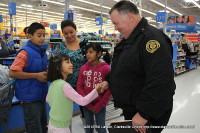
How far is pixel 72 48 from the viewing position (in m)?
2.19

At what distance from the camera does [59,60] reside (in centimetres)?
172

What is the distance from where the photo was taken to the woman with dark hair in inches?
82.8

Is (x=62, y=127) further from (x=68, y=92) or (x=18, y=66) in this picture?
(x=18, y=66)

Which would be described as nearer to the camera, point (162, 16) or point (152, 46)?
point (152, 46)

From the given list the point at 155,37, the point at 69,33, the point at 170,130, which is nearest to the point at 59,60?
the point at 69,33

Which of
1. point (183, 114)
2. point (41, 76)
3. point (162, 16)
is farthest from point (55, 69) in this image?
point (162, 16)

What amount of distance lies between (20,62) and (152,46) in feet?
3.90

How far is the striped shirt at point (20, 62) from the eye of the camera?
1669 mm

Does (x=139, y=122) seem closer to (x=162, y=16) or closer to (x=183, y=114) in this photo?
(x=183, y=114)

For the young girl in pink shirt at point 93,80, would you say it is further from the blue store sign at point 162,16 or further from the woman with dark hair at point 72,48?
the blue store sign at point 162,16

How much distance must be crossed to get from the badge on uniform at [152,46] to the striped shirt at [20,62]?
1144mm

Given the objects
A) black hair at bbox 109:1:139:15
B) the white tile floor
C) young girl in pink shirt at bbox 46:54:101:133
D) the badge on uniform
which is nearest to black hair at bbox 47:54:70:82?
young girl in pink shirt at bbox 46:54:101:133

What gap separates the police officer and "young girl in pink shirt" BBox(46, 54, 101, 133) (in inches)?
15.3

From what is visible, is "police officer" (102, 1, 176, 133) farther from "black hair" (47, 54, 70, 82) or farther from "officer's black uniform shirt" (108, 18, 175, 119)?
"black hair" (47, 54, 70, 82)
